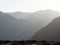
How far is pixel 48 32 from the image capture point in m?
190

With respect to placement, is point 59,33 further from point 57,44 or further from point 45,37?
point 57,44

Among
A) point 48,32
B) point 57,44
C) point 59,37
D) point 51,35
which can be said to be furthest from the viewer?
point 48,32

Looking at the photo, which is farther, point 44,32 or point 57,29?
point 44,32

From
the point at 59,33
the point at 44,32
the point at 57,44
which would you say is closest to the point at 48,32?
the point at 44,32

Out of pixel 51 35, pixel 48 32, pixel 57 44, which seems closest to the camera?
pixel 57 44

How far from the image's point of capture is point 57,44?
1012 centimetres

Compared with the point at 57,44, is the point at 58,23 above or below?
above

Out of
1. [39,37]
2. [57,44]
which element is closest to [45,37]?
[39,37]

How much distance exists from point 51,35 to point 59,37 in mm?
22534

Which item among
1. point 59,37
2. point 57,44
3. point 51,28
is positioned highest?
point 51,28

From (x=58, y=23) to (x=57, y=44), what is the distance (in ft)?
608

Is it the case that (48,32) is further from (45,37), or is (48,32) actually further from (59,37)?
(59,37)

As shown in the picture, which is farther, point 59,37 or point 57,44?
point 59,37

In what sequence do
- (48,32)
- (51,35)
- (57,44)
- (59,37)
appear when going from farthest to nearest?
(48,32) → (51,35) → (59,37) → (57,44)
